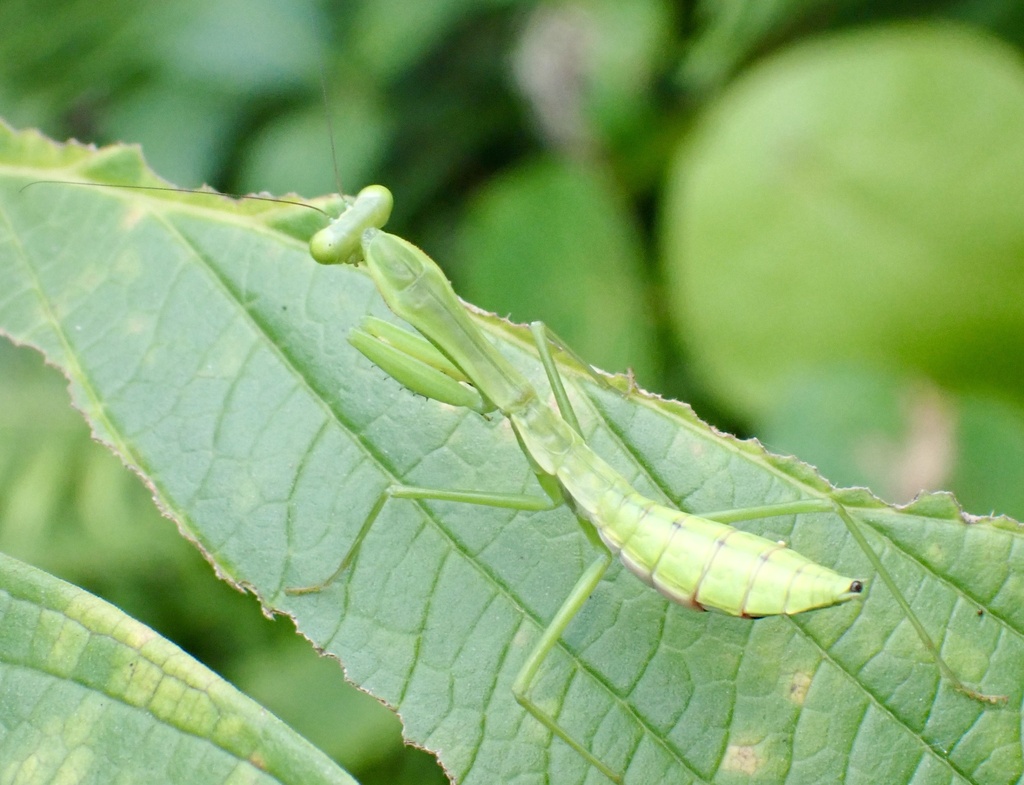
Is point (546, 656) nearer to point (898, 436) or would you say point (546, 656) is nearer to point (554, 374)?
point (554, 374)

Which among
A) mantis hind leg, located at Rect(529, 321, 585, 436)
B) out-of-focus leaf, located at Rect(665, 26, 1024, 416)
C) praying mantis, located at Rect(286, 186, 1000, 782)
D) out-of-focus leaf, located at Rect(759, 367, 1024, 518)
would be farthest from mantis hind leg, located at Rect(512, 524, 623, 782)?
out-of-focus leaf, located at Rect(665, 26, 1024, 416)

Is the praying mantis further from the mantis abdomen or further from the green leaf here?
the green leaf

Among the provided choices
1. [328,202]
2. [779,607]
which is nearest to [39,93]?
[328,202]

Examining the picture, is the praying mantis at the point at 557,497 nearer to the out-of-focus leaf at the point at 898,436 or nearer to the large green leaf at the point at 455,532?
the large green leaf at the point at 455,532

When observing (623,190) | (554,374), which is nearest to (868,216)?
(623,190)

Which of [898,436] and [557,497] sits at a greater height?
[898,436]
